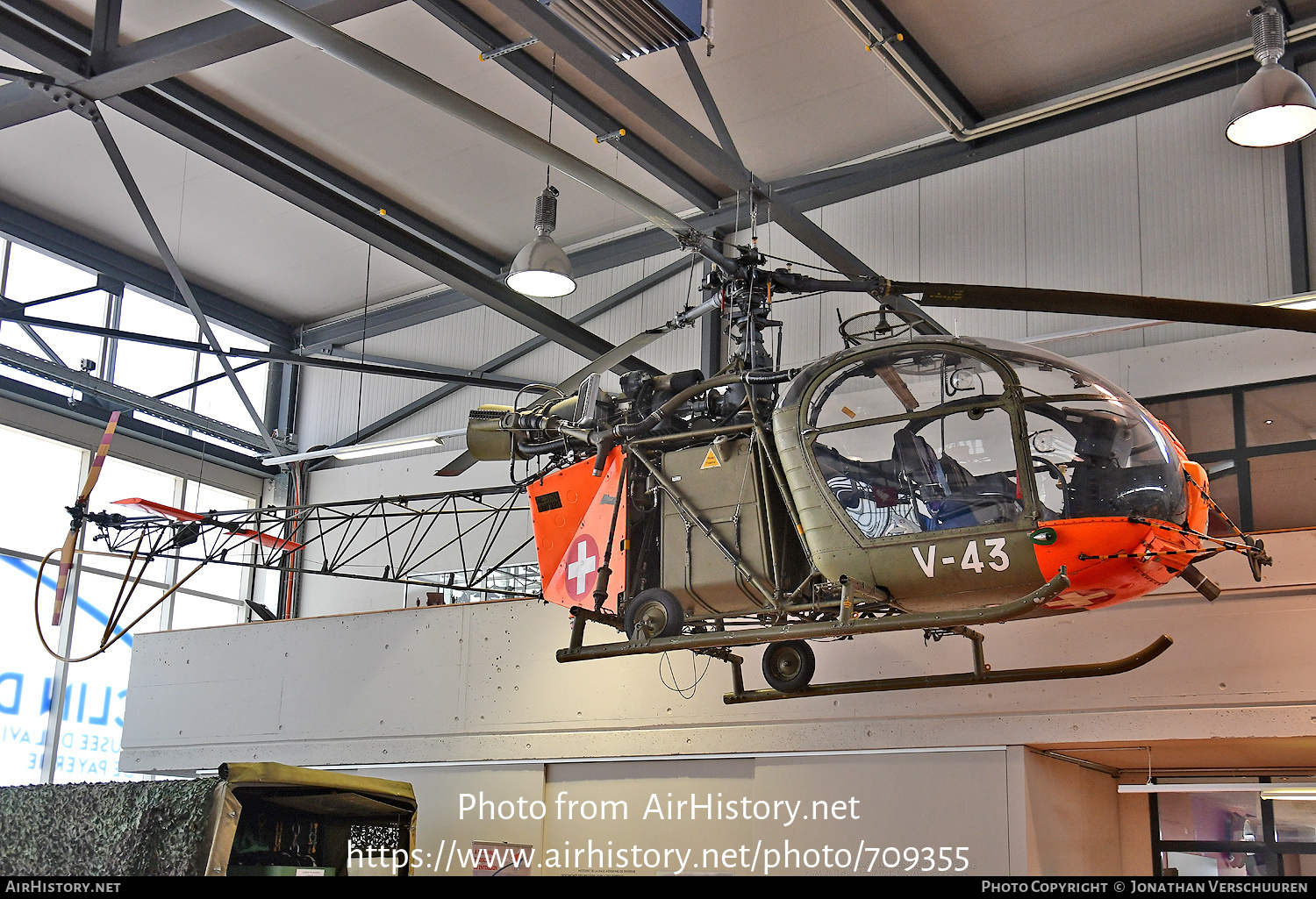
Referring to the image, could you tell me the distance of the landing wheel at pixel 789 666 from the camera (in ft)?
23.1

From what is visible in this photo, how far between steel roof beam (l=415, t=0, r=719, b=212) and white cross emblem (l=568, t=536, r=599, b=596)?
210 inches

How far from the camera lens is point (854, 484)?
5.59 metres

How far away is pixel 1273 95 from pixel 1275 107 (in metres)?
0.10

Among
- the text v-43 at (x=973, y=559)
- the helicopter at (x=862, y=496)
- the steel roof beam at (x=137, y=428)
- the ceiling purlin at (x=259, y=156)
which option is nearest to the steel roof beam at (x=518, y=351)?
the steel roof beam at (x=137, y=428)

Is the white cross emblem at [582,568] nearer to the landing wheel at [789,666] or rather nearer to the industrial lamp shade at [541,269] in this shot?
the landing wheel at [789,666]

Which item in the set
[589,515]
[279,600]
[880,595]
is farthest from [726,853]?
[279,600]

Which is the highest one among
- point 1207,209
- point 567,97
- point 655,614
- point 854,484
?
point 567,97

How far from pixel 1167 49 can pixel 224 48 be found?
350 inches

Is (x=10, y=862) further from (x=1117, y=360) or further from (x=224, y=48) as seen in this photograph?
(x=1117, y=360)

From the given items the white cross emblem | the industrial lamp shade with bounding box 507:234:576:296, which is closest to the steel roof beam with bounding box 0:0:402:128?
the industrial lamp shade with bounding box 507:234:576:296

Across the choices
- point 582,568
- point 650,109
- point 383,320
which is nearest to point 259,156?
point 650,109

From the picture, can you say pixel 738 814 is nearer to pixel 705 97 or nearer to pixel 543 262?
pixel 543 262

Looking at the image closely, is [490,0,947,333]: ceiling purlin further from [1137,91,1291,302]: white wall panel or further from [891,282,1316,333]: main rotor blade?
[1137,91,1291,302]: white wall panel

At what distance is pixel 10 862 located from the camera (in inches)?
93.4
